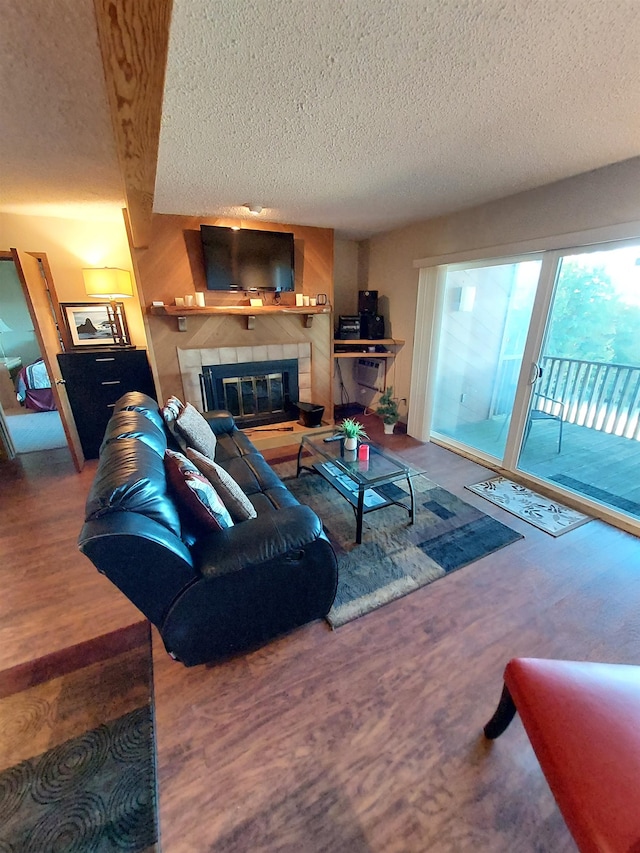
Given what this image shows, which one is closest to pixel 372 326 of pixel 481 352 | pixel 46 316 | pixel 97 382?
pixel 481 352

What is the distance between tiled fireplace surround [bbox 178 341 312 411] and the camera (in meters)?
3.45

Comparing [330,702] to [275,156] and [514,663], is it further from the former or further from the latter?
[275,156]

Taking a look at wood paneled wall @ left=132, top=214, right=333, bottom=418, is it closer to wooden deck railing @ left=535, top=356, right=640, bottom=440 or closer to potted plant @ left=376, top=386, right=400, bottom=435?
potted plant @ left=376, top=386, right=400, bottom=435

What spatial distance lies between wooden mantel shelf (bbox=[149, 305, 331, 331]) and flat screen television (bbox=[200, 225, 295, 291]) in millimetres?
216

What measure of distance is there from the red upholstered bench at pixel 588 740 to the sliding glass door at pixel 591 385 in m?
1.99

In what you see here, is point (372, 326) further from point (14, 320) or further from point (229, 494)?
point (14, 320)

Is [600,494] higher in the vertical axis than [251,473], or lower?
lower

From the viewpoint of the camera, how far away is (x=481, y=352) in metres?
3.62

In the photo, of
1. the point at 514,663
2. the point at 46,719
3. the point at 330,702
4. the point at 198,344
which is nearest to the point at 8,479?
the point at 198,344

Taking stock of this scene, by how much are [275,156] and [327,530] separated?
229 centimetres

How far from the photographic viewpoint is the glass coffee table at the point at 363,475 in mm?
2180

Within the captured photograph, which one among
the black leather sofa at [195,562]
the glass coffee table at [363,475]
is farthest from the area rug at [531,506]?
the black leather sofa at [195,562]

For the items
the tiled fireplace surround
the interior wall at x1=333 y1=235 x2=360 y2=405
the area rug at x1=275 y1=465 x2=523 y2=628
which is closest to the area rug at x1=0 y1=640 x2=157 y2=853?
the area rug at x1=275 y1=465 x2=523 y2=628

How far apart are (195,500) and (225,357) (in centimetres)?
249
